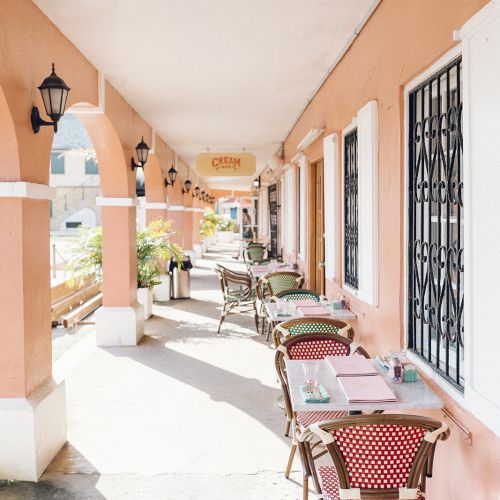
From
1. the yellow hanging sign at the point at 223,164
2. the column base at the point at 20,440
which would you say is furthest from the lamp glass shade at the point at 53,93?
the yellow hanging sign at the point at 223,164

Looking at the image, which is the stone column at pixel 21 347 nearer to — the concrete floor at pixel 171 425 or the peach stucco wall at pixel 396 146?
the concrete floor at pixel 171 425

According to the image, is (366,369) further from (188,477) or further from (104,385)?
(104,385)

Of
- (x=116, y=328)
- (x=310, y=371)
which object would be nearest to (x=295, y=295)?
(x=310, y=371)

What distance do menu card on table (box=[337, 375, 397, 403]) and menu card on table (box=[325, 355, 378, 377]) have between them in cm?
7

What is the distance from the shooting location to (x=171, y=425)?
15.1 feet

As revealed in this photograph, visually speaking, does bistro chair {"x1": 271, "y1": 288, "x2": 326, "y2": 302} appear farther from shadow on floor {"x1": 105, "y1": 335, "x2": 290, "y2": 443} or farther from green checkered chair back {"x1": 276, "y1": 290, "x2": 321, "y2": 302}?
shadow on floor {"x1": 105, "y1": 335, "x2": 290, "y2": 443}

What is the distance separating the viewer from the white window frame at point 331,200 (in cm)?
583

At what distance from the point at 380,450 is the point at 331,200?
398 centimetres

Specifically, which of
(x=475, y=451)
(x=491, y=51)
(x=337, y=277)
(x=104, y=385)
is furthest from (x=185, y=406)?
(x=491, y=51)

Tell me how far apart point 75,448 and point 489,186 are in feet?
11.2

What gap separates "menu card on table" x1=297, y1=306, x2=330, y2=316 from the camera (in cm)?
498

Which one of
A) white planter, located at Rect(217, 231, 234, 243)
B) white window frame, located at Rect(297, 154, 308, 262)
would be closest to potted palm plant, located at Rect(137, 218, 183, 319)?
white window frame, located at Rect(297, 154, 308, 262)

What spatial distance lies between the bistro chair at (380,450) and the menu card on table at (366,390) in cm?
45

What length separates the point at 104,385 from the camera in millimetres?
5676
